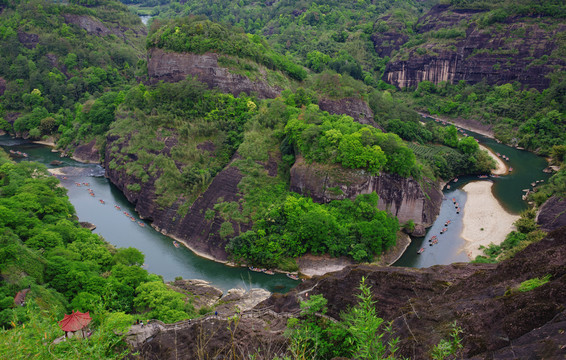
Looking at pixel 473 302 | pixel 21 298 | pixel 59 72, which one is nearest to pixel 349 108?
pixel 21 298

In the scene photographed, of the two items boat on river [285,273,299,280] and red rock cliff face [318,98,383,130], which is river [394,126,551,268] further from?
red rock cliff face [318,98,383,130]

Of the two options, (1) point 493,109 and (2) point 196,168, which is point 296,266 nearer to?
(2) point 196,168

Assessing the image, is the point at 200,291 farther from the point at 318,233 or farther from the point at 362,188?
A: the point at 362,188

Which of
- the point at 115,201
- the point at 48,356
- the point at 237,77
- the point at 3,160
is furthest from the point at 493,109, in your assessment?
the point at 48,356

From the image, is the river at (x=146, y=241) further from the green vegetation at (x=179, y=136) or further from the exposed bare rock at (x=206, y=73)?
the exposed bare rock at (x=206, y=73)

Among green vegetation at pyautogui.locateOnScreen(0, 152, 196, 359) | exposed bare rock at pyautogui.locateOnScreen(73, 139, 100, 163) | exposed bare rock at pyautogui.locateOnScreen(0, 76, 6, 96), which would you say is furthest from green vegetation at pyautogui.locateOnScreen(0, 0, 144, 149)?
green vegetation at pyautogui.locateOnScreen(0, 152, 196, 359)

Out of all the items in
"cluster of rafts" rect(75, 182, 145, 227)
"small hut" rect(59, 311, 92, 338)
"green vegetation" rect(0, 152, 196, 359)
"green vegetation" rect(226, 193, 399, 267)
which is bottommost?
"cluster of rafts" rect(75, 182, 145, 227)
